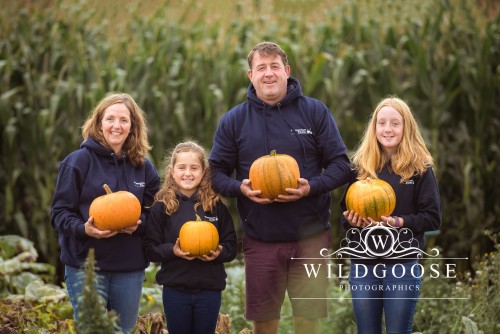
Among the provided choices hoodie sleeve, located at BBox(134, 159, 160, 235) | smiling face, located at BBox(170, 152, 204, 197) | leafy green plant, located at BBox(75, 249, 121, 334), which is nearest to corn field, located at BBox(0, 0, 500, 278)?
hoodie sleeve, located at BBox(134, 159, 160, 235)

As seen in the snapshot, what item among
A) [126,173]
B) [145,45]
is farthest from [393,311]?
[145,45]

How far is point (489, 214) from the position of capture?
294 inches

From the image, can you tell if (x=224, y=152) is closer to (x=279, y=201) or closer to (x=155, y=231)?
(x=279, y=201)

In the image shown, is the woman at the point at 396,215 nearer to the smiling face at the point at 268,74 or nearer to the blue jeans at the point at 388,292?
the blue jeans at the point at 388,292

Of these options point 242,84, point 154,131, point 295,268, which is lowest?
point 295,268

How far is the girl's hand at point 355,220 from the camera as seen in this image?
12.6 feet

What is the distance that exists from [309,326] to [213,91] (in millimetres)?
3704

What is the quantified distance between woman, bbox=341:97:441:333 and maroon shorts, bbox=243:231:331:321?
0.21 meters

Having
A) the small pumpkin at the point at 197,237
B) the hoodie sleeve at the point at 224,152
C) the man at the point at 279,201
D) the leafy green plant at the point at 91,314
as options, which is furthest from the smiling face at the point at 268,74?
the leafy green plant at the point at 91,314

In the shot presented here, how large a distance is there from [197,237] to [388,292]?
3.30 ft

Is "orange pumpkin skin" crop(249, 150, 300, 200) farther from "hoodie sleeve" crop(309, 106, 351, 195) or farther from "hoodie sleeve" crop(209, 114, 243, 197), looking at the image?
"hoodie sleeve" crop(209, 114, 243, 197)

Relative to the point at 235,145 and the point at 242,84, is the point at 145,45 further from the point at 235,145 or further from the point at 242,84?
the point at 235,145

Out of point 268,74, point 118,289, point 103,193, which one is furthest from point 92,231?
point 268,74

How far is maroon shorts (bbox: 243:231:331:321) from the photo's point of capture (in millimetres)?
3980
